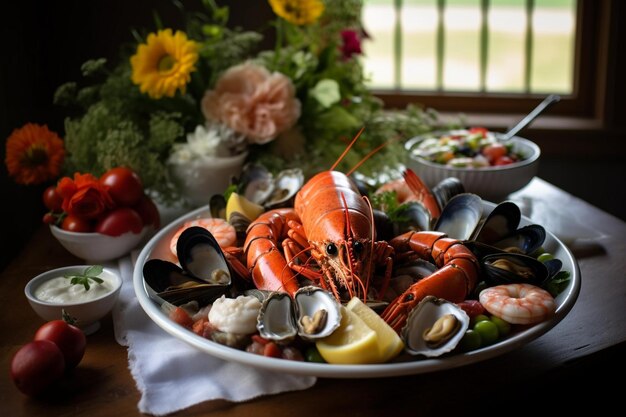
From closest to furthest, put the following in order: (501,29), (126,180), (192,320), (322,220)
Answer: (192,320) < (322,220) < (126,180) < (501,29)

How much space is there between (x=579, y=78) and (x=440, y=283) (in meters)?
2.13

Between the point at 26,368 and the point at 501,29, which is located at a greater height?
the point at 501,29

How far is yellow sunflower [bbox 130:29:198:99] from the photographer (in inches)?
75.5

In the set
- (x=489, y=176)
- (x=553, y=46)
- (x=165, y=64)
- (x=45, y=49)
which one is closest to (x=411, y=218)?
(x=489, y=176)

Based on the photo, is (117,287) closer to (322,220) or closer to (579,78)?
(322,220)

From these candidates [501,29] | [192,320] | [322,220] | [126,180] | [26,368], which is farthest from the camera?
[501,29]

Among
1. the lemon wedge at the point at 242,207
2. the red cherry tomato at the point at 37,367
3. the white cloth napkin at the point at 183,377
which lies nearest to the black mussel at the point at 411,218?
the lemon wedge at the point at 242,207

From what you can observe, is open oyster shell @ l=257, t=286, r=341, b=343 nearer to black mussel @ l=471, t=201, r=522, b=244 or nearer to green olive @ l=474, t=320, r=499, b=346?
green olive @ l=474, t=320, r=499, b=346

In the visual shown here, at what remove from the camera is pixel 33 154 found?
1781mm

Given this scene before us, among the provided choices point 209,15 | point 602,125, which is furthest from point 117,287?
point 602,125

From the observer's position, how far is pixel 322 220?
1.52m

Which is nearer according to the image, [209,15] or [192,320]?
[192,320]

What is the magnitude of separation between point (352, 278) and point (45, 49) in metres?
1.59

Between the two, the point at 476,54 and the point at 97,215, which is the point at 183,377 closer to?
the point at 97,215
